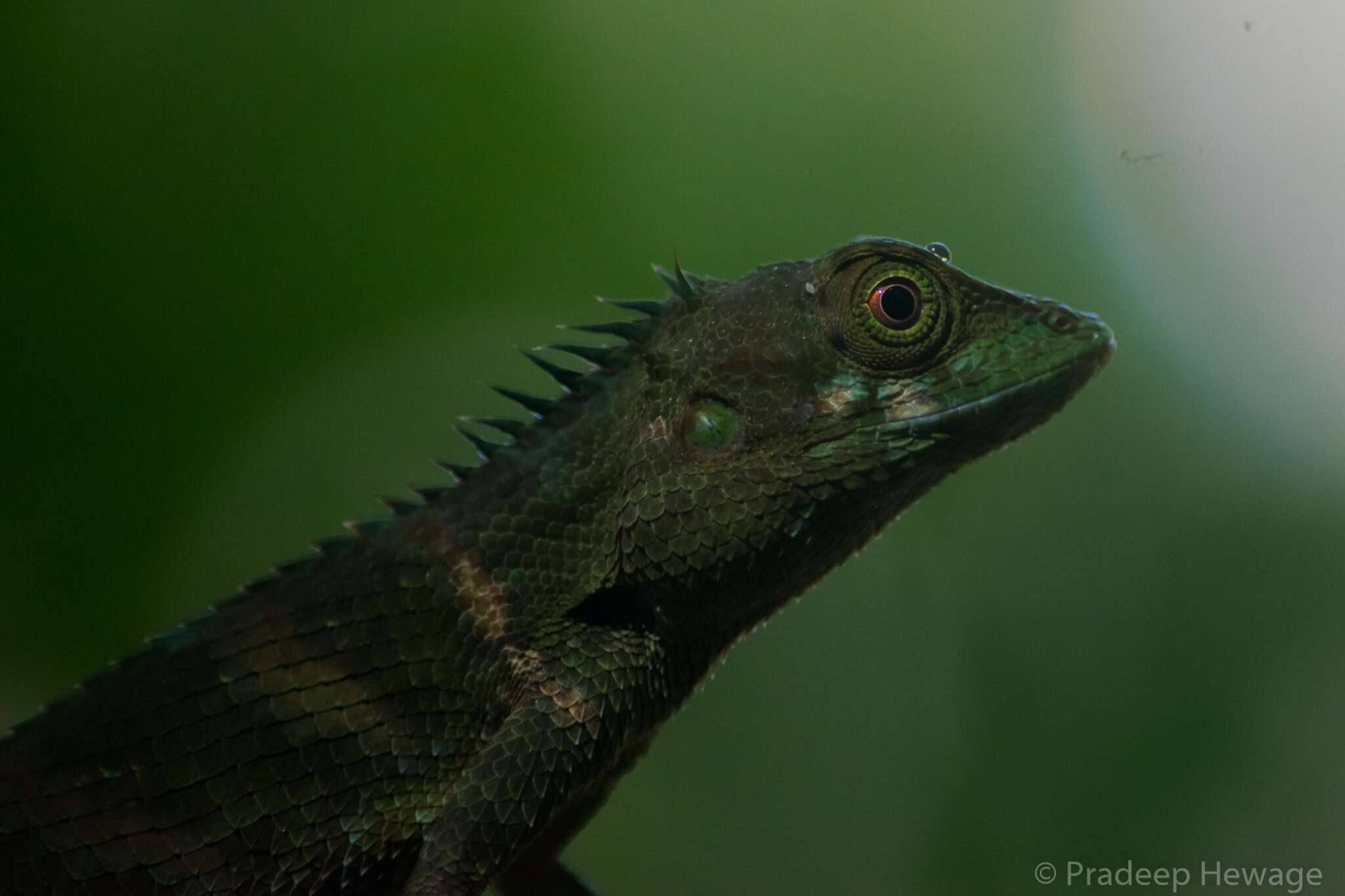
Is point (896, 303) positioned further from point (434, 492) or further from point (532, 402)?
point (434, 492)

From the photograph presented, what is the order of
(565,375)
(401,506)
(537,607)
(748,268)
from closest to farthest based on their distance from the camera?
(537,607)
(401,506)
(565,375)
(748,268)

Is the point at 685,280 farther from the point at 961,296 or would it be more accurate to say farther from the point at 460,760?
the point at 460,760

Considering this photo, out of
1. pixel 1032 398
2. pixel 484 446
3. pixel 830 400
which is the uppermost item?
pixel 1032 398

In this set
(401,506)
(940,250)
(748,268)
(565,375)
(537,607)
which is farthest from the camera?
(748,268)

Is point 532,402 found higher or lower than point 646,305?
lower

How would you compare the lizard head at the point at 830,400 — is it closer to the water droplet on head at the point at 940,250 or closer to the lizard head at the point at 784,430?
the lizard head at the point at 784,430

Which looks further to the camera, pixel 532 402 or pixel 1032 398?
pixel 532 402

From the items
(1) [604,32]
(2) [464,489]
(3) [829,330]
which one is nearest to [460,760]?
(2) [464,489]

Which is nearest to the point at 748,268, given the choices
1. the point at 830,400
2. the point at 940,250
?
the point at 940,250
